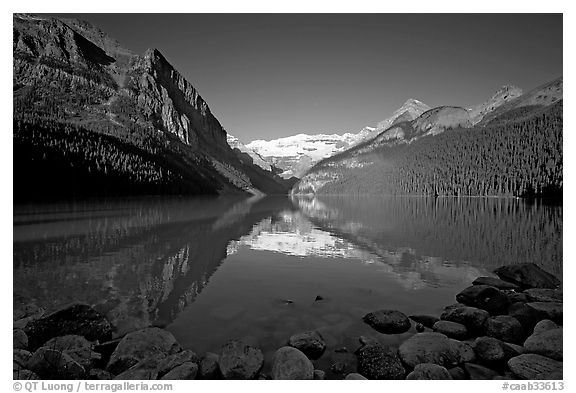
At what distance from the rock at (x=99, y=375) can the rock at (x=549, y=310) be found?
11.9m

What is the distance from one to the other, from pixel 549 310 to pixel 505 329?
2.41 m

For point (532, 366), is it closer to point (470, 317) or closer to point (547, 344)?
point (547, 344)

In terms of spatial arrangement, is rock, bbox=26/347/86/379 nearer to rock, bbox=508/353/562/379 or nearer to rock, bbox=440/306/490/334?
rock, bbox=508/353/562/379

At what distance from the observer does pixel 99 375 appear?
7.05 m

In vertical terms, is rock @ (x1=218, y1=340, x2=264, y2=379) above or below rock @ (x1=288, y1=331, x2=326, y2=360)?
above

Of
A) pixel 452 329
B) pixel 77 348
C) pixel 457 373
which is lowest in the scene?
pixel 457 373

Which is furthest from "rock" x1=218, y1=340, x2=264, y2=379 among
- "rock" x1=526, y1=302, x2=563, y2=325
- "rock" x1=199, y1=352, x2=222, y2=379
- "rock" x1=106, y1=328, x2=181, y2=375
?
"rock" x1=526, y1=302, x2=563, y2=325

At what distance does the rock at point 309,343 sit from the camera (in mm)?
8500

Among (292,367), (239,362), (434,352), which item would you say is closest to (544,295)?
(434,352)

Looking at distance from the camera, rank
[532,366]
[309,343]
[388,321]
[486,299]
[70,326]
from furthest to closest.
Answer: [486,299], [388,321], [70,326], [309,343], [532,366]

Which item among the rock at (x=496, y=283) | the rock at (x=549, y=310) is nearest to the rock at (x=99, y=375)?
the rock at (x=549, y=310)

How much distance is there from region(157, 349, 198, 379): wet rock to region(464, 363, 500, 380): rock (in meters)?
6.15

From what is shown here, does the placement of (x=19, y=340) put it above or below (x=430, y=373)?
above

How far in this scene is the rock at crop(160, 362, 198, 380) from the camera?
6773mm
